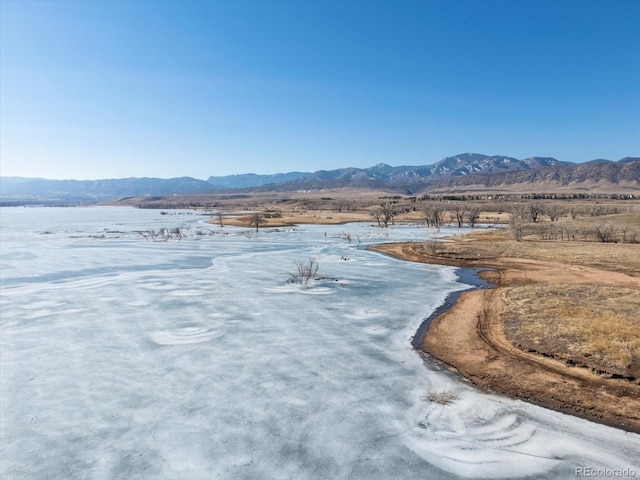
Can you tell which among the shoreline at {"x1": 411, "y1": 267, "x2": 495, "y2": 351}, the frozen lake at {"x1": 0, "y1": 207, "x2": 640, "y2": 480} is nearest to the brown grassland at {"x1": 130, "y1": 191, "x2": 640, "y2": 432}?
the shoreline at {"x1": 411, "y1": 267, "x2": 495, "y2": 351}

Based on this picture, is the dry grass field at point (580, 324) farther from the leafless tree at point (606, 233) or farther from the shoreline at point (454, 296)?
the leafless tree at point (606, 233)

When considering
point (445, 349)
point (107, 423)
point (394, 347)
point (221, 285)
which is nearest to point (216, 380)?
point (107, 423)

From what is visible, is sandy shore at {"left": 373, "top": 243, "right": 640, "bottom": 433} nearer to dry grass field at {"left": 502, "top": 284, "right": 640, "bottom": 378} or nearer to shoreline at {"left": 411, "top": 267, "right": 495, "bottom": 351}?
shoreline at {"left": 411, "top": 267, "right": 495, "bottom": 351}

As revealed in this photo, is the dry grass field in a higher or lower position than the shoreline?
higher

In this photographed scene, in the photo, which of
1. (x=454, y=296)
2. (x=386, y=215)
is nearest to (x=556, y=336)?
(x=454, y=296)

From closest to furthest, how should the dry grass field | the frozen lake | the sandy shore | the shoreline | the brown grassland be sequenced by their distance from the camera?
1. the frozen lake
2. the sandy shore
3. the brown grassland
4. the dry grass field
5. the shoreline

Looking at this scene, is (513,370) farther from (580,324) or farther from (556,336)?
(580,324)

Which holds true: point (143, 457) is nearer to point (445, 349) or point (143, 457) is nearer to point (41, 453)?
point (41, 453)
